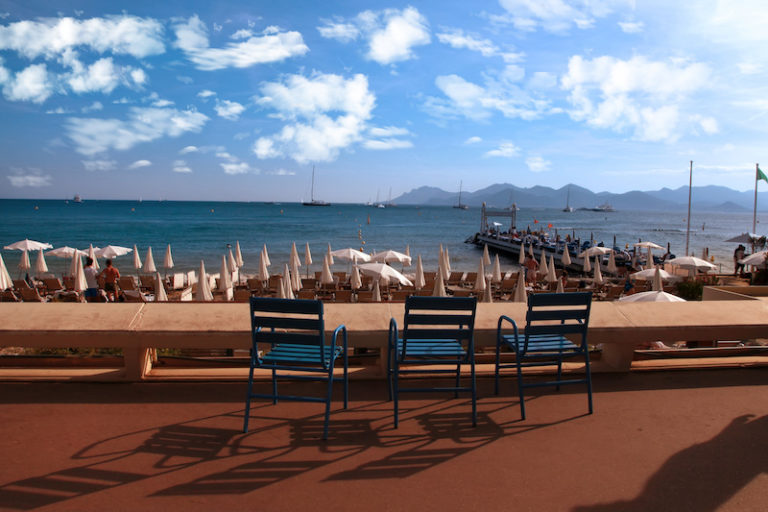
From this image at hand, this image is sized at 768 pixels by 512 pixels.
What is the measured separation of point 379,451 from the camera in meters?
2.69

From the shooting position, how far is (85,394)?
3.41 meters

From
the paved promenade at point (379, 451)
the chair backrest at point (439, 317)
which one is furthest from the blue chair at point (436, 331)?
the paved promenade at point (379, 451)

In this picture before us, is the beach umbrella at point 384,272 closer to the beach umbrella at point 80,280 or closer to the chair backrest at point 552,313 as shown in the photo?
the beach umbrella at point 80,280

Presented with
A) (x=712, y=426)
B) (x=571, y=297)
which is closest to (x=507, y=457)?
(x=571, y=297)

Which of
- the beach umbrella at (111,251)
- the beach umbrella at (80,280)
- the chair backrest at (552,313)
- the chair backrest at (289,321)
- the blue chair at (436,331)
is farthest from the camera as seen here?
the beach umbrella at (111,251)

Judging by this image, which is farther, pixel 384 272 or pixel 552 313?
pixel 384 272

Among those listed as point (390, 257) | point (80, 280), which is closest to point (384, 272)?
point (390, 257)

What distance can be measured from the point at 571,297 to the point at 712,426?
3.81 ft

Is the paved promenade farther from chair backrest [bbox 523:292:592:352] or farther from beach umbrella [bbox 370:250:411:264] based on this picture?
beach umbrella [bbox 370:250:411:264]

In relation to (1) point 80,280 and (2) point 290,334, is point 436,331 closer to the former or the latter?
(2) point 290,334

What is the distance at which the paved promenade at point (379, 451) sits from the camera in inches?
89.0

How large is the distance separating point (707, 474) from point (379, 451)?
5.44ft

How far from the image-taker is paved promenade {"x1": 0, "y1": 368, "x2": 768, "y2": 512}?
7.41 ft

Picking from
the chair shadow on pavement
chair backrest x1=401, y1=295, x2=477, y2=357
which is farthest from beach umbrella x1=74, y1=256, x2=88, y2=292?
the chair shadow on pavement
